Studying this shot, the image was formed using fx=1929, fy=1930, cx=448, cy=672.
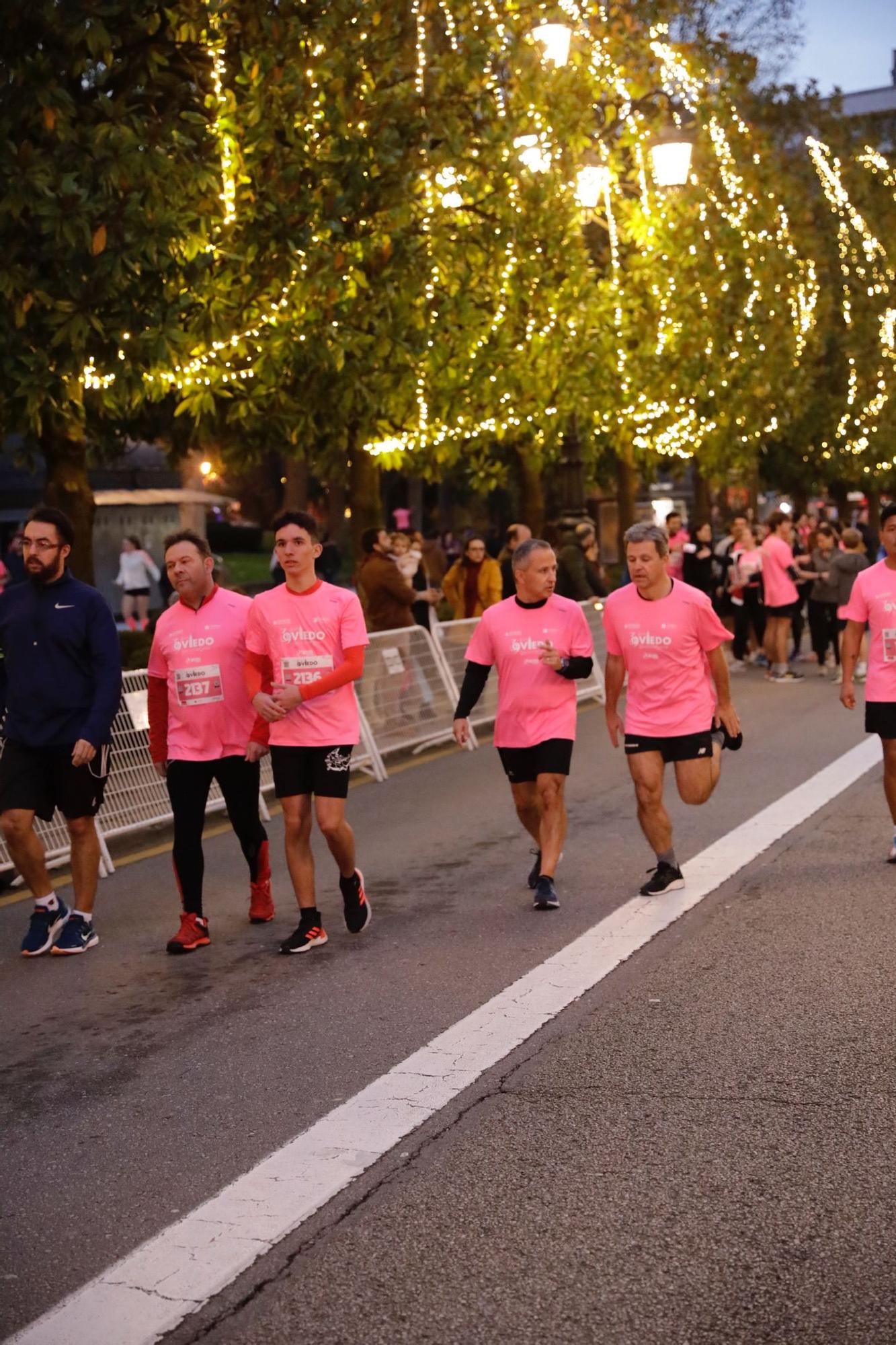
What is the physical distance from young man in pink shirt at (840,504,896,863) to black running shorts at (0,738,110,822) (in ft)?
12.1

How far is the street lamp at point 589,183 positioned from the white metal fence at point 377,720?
7.04m

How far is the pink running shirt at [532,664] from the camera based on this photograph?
8945 millimetres

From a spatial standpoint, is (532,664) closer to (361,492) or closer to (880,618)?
(880,618)

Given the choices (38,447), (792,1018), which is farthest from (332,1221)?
(38,447)

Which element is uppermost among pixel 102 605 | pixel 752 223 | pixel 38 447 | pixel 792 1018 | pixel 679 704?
pixel 752 223

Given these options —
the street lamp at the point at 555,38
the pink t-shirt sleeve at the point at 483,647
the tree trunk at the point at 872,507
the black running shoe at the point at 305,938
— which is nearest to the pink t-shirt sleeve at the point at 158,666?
the black running shoe at the point at 305,938

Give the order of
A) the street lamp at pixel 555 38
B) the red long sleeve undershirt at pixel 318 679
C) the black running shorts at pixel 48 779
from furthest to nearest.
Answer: the street lamp at pixel 555 38, the black running shorts at pixel 48 779, the red long sleeve undershirt at pixel 318 679

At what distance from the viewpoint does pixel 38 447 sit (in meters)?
17.5

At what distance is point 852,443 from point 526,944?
48638mm

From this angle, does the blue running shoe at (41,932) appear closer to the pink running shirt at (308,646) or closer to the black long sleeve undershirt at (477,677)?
the pink running shirt at (308,646)

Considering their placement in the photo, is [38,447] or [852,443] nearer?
[38,447]

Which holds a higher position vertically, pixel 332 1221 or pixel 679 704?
pixel 679 704

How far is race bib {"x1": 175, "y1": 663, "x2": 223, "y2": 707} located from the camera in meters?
8.35

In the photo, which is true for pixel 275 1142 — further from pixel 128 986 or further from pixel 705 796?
pixel 705 796
